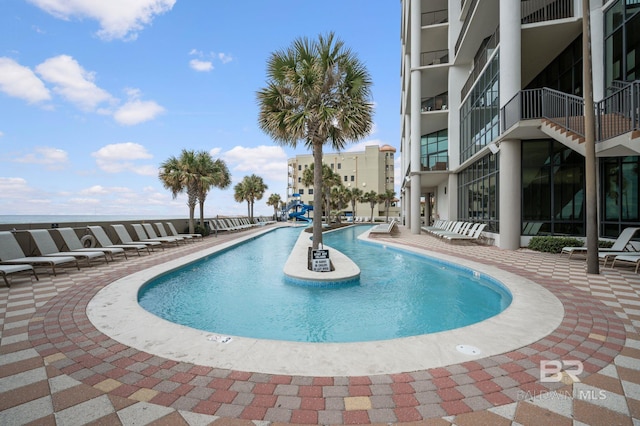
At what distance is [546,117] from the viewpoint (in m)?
9.83

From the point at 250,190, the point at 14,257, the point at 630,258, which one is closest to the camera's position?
the point at 630,258

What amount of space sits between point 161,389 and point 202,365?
1.45 feet

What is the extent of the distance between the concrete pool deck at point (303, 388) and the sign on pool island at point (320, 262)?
15.6ft

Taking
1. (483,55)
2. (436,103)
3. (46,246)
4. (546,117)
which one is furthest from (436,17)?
(46,246)

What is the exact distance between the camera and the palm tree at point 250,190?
40.2 m

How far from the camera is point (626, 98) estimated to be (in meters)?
6.73

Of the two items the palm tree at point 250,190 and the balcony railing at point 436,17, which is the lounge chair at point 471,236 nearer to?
the balcony railing at point 436,17

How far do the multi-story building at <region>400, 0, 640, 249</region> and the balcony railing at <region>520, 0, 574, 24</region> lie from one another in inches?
1.5

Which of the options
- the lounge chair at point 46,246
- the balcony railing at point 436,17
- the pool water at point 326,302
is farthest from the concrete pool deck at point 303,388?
the balcony railing at point 436,17

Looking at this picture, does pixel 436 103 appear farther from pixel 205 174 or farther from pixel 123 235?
pixel 123 235

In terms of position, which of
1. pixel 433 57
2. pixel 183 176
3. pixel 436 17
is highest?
pixel 436 17

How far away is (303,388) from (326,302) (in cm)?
360

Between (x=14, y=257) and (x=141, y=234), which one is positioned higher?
(x=141, y=234)

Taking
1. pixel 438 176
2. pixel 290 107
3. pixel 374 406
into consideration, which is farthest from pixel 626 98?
pixel 438 176
